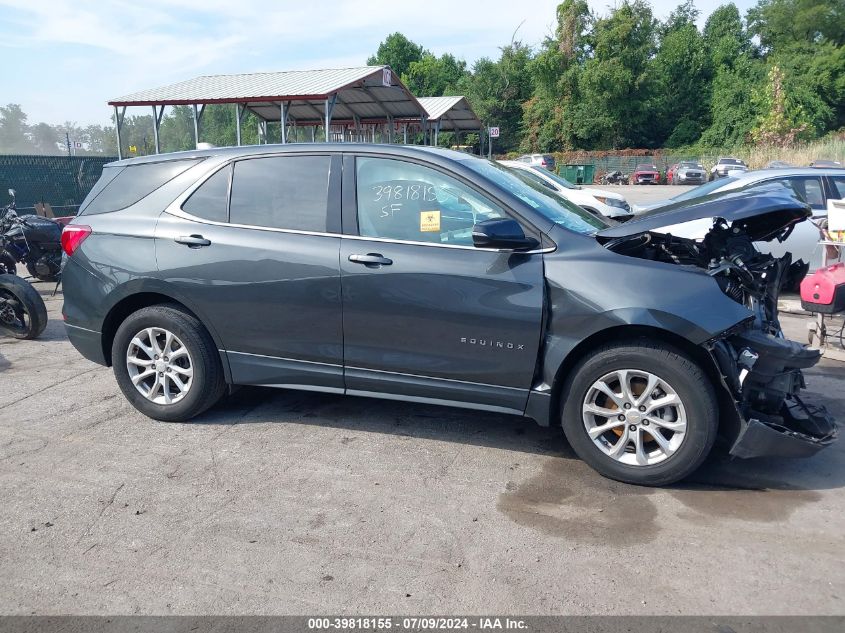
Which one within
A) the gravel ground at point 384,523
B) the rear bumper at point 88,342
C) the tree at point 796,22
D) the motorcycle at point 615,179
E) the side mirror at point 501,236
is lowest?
the gravel ground at point 384,523

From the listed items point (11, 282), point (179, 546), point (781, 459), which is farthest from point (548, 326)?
point (11, 282)

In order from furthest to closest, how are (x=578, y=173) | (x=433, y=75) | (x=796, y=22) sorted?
(x=433, y=75), (x=796, y=22), (x=578, y=173)

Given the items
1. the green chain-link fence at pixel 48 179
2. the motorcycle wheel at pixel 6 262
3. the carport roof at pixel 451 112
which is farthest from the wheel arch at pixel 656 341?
the carport roof at pixel 451 112

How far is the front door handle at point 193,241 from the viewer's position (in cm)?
453

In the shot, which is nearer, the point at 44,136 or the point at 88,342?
the point at 88,342

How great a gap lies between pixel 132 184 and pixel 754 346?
4237mm

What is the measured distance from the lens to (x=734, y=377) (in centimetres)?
363

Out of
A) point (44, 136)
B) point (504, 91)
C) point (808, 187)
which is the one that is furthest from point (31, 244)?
point (44, 136)

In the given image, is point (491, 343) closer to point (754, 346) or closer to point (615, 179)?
point (754, 346)

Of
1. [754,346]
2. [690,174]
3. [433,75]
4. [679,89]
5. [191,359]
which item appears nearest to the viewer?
[754,346]

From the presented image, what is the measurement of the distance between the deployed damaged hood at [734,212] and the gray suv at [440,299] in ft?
0.05

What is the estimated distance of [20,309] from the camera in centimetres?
716

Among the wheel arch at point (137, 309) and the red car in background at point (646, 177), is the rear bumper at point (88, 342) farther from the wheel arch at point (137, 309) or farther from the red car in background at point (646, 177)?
the red car in background at point (646, 177)

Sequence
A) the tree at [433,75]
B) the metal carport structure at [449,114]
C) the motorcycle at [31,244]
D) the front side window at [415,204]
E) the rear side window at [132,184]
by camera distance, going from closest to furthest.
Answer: the front side window at [415,204] → the rear side window at [132,184] → the motorcycle at [31,244] → the metal carport structure at [449,114] → the tree at [433,75]
